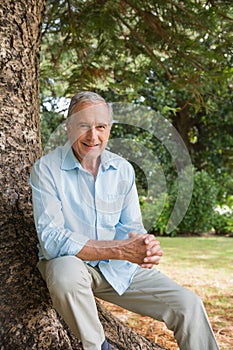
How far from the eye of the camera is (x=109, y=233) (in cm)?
235

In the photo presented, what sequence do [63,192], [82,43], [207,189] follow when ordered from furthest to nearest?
[207,189] < [82,43] < [63,192]

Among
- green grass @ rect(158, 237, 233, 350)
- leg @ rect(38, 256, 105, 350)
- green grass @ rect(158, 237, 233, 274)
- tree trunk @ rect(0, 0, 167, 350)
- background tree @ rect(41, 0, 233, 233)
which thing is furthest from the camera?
green grass @ rect(158, 237, 233, 274)

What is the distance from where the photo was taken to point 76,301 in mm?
1973

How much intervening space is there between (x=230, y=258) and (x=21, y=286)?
5203 mm

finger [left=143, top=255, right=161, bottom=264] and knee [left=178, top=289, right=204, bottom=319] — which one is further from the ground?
finger [left=143, top=255, right=161, bottom=264]

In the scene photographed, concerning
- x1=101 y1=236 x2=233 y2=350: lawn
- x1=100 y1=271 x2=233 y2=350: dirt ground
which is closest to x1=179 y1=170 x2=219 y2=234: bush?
x1=101 y1=236 x2=233 y2=350: lawn

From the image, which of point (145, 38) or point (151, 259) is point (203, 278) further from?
point (151, 259)

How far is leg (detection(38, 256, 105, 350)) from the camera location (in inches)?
77.5

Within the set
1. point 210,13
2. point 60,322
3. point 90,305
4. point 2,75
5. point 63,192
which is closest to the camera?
point 90,305

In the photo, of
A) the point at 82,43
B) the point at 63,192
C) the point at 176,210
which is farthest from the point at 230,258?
the point at 63,192

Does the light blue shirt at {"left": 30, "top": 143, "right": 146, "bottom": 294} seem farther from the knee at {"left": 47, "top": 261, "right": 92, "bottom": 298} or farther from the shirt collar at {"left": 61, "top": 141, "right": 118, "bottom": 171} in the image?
the knee at {"left": 47, "top": 261, "right": 92, "bottom": 298}

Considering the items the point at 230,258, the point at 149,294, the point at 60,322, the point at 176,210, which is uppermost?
the point at 176,210

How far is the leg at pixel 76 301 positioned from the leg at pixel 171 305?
32cm

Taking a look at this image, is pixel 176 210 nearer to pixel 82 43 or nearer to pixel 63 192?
pixel 63 192
